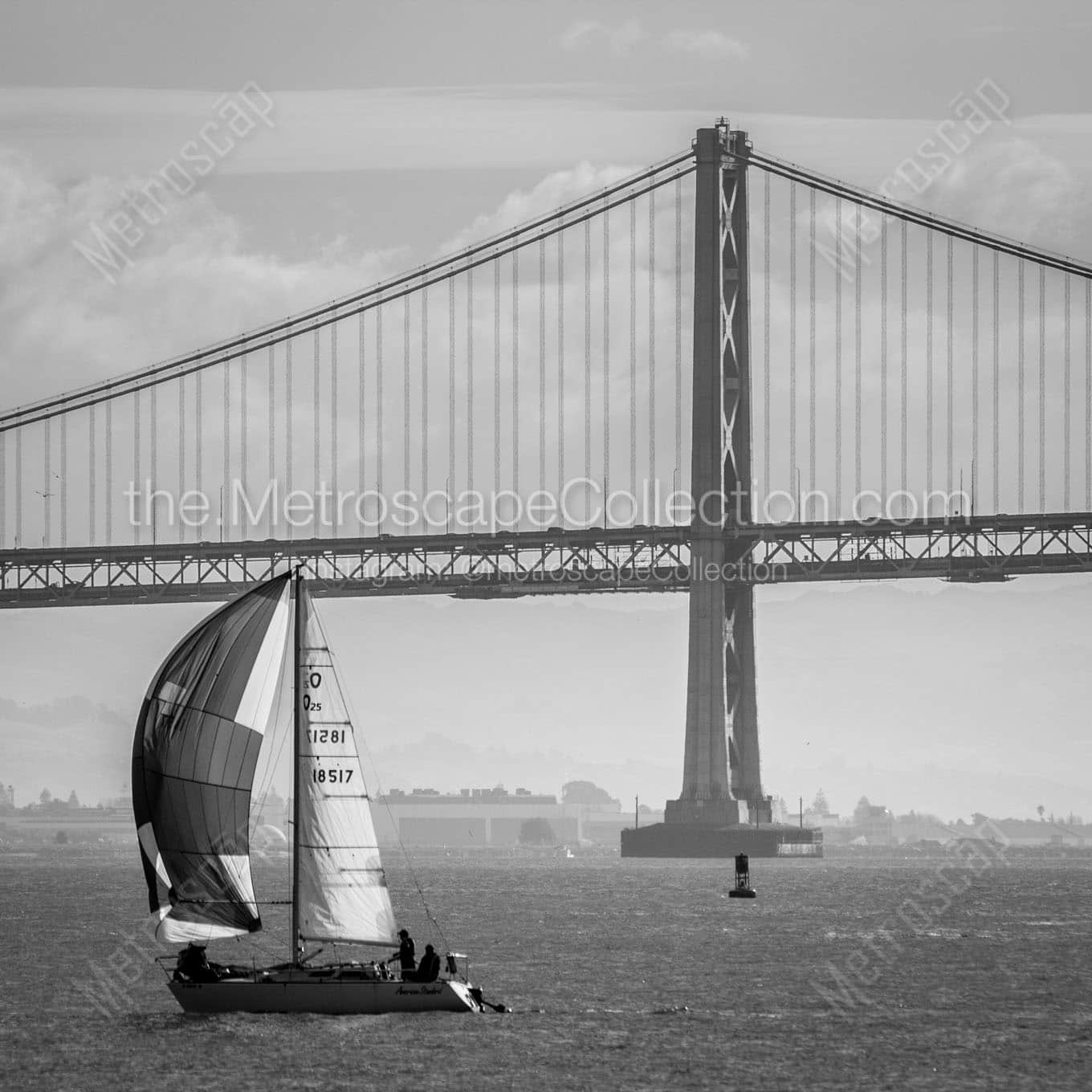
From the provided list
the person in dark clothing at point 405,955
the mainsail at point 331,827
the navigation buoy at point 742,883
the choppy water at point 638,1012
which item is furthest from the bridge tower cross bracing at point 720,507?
the mainsail at point 331,827

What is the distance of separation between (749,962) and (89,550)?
55.8m

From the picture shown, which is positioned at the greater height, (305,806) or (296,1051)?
(305,806)

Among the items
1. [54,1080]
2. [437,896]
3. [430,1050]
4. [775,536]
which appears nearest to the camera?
[54,1080]

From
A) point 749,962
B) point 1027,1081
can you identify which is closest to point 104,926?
point 749,962

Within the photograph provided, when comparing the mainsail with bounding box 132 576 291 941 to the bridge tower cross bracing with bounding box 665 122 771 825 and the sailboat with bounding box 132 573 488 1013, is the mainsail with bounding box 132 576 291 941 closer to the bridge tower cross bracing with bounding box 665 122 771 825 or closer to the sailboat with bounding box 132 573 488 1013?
the sailboat with bounding box 132 573 488 1013

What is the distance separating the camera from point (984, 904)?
82.7 m

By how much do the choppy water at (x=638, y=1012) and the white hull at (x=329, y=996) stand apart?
1.17 ft

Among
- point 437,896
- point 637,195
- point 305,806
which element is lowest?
point 437,896

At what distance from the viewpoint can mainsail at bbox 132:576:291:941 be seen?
3728 cm

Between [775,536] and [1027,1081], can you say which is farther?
[775,536]

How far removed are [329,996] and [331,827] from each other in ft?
8.60

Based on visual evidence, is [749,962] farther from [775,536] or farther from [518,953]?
[775,536]

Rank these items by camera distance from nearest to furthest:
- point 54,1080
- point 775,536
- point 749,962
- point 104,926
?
point 54,1080
point 749,962
point 104,926
point 775,536

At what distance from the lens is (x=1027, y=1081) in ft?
114
